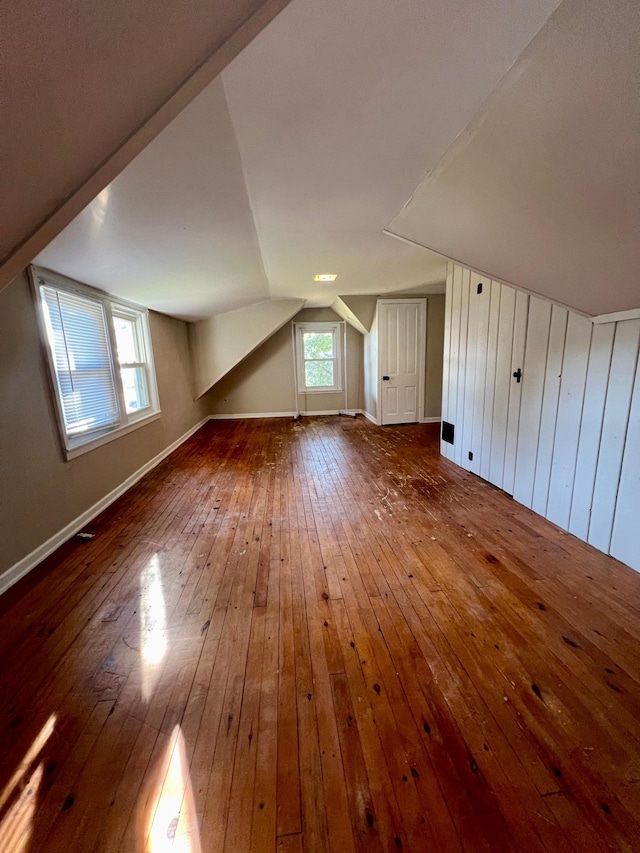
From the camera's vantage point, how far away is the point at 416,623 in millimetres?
1675

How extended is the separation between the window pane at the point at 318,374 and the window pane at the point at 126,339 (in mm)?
3619

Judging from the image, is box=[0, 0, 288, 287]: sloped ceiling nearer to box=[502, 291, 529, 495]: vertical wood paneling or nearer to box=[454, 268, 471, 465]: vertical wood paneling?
box=[502, 291, 529, 495]: vertical wood paneling

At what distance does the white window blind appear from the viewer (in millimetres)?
2605

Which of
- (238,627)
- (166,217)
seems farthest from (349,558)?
(166,217)

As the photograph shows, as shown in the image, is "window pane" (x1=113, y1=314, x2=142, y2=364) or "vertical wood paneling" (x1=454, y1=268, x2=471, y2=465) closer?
"vertical wood paneling" (x1=454, y1=268, x2=471, y2=465)

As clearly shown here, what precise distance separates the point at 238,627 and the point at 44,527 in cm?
168

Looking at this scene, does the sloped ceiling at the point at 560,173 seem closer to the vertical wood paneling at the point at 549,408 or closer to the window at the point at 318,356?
the vertical wood paneling at the point at 549,408

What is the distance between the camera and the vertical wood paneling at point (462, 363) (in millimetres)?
3578


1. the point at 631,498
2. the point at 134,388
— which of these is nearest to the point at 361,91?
the point at 631,498

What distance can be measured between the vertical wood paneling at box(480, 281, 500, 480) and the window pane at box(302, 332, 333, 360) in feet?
14.2

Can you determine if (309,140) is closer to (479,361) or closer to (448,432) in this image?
(479,361)

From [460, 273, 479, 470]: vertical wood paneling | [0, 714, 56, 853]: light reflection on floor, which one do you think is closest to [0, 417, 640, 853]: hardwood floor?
[0, 714, 56, 853]: light reflection on floor

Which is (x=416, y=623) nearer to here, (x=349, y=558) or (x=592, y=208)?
(x=349, y=558)

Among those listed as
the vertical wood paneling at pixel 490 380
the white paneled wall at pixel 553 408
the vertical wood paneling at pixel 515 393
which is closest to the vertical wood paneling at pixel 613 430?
the white paneled wall at pixel 553 408
